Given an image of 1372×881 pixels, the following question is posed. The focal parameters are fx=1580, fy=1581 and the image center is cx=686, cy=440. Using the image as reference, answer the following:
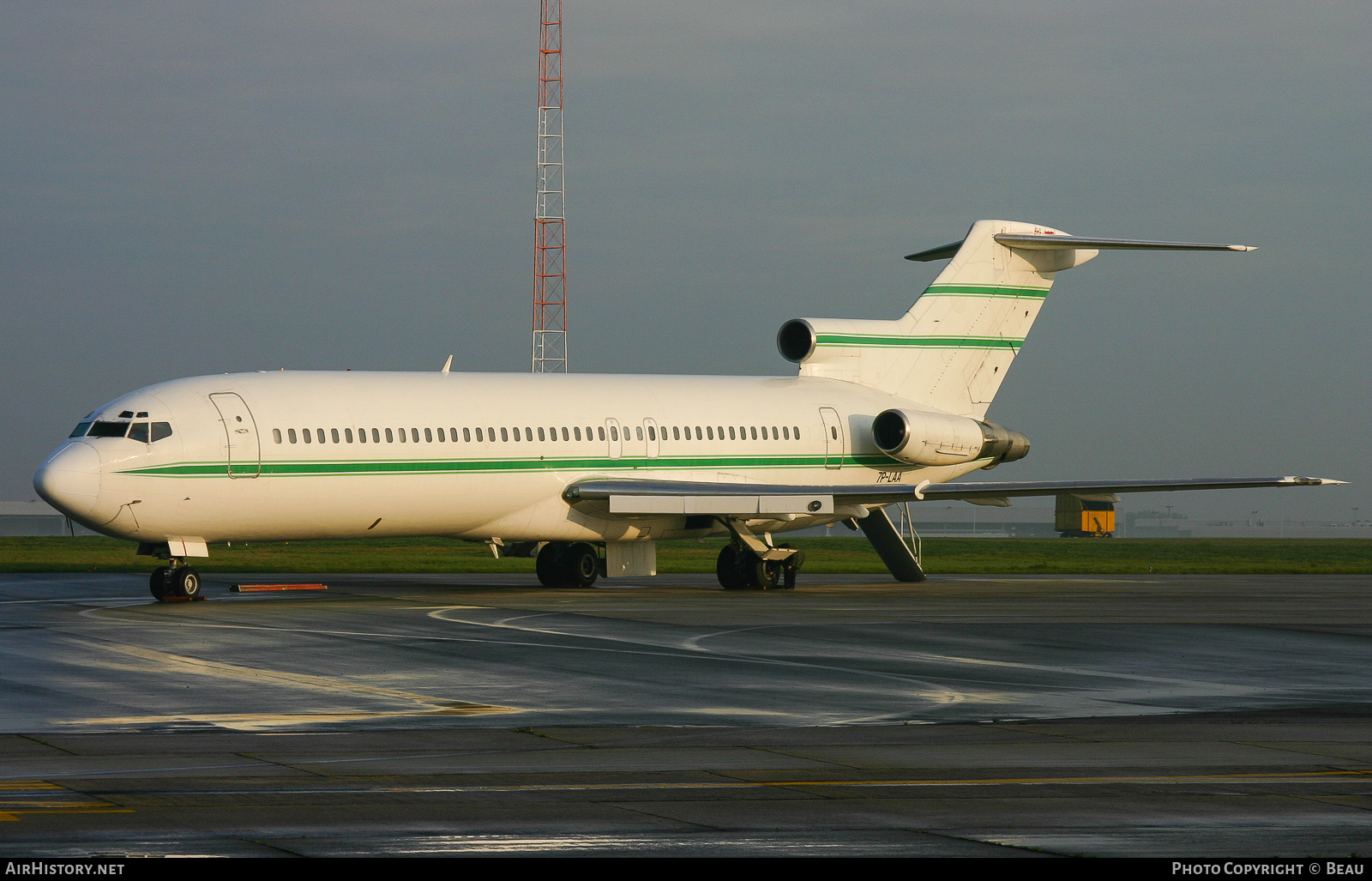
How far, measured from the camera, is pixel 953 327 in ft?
125

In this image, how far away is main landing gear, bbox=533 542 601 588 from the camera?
110ft

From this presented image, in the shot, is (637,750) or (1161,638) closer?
(637,750)

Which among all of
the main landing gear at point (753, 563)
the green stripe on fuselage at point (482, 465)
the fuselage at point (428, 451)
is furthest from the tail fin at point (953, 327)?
the main landing gear at point (753, 563)

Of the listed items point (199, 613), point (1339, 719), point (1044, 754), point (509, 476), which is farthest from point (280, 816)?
point (509, 476)

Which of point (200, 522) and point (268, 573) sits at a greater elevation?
point (200, 522)

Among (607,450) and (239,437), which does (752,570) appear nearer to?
(607,450)

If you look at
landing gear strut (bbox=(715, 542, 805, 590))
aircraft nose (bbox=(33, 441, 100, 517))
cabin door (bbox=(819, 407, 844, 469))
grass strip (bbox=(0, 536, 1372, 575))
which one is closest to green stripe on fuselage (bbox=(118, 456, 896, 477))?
cabin door (bbox=(819, 407, 844, 469))

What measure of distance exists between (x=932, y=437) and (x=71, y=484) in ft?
60.6

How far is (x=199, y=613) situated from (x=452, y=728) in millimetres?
12936

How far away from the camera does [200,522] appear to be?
26734mm

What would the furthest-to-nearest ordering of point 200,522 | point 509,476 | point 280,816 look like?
point 509,476 → point 200,522 → point 280,816

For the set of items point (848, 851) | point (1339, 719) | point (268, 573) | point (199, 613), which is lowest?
point (268, 573)

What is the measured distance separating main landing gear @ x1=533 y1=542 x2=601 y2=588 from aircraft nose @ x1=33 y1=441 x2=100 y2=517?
10281mm
